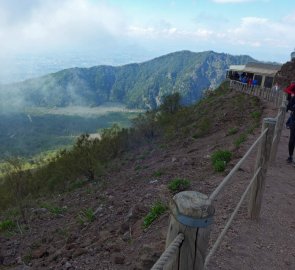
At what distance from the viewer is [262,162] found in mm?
5930

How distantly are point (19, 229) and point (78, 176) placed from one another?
1231 centimetres

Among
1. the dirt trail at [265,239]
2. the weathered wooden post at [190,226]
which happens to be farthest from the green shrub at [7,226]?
the weathered wooden post at [190,226]

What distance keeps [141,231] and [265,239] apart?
7.68ft

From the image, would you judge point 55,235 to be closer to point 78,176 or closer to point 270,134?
point 270,134

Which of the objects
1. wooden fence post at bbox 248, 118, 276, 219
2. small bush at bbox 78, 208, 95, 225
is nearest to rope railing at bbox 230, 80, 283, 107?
small bush at bbox 78, 208, 95, 225

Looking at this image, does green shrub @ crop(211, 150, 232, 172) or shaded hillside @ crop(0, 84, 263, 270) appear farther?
green shrub @ crop(211, 150, 232, 172)

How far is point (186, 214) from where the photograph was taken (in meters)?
2.13

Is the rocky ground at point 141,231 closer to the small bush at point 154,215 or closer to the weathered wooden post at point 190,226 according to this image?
the small bush at point 154,215

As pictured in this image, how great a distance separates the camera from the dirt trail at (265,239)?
16.5 ft

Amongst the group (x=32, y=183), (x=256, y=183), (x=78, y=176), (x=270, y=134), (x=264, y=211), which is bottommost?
(x=32, y=183)

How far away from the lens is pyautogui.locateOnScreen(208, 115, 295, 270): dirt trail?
5.03 m

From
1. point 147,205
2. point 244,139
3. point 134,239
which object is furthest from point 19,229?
point 244,139

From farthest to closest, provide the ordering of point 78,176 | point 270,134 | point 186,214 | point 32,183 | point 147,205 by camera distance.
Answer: point 32,183, point 78,176, point 147,205, point 270,134, point 186,214

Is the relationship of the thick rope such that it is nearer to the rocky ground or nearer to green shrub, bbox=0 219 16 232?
the rocky ground
